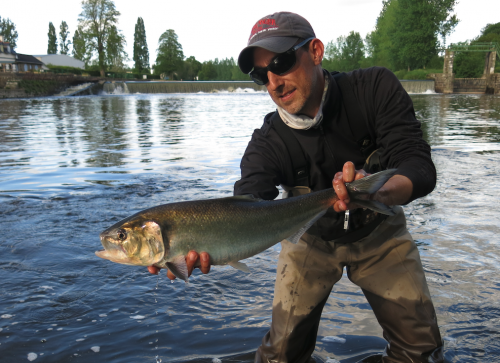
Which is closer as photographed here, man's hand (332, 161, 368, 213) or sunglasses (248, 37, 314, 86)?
man's hand (332, 161, 368, 213)

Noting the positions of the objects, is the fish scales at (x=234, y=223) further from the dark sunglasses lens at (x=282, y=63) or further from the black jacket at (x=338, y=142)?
the dark sunglasses lens at (x=282, y=63)

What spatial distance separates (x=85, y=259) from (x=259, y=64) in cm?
393

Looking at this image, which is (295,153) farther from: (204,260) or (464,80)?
(464,80)

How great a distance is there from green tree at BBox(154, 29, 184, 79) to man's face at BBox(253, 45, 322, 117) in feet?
416

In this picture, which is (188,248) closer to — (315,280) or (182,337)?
(315,280)

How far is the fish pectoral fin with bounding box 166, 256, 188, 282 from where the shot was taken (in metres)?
3.02

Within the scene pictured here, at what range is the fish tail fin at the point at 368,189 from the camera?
9.75ft

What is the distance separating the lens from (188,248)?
3021 mm

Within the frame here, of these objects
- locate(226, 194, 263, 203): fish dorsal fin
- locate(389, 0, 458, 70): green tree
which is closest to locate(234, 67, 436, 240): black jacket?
locate(226, 194, 263, 203): fish dorsal fin

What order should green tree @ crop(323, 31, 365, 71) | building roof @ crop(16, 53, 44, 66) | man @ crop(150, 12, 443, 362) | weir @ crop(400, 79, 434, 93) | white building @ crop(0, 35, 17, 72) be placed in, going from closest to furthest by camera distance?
man @ crop(150, 12, 443, 362) < weir @ crop(400, 79, 434, 93) < white building @ crop(0, 35, 17, 72) < building roof @ crop(16, 53, 44, 66) < green tree @ crop(323, 31, 365, 71)

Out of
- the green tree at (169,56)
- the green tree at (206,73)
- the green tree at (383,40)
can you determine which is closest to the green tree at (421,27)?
the green tree at (383,40)

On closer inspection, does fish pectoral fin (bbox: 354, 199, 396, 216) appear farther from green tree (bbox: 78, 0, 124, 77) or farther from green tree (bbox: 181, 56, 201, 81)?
green tree (bbox: 181, 56, 201, 81)

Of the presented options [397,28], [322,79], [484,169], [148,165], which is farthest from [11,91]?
[397,28]

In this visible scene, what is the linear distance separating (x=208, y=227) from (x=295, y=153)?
1037 millimetres
